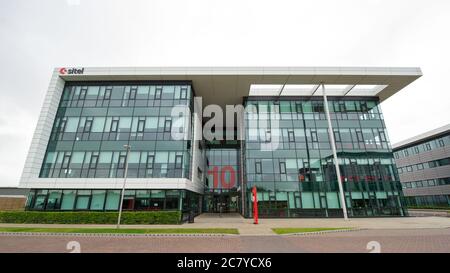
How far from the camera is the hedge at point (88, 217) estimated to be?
17.8m

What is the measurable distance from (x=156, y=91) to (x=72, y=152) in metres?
11.3

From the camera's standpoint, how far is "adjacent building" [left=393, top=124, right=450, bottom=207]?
129ft

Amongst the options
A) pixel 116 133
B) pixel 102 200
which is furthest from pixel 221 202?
pixel 116 133

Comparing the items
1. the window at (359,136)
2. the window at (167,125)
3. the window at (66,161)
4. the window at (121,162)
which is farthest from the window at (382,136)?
the window at (66,161)

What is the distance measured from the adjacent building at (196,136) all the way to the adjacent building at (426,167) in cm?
2357

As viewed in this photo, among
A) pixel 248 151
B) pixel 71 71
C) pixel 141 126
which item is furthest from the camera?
pixel 248 151

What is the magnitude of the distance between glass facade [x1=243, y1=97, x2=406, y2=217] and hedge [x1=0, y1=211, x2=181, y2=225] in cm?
1066

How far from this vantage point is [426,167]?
4291 cm

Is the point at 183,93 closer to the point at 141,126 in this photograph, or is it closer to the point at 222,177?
the point at 141,126

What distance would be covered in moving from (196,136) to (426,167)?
49.3 meters

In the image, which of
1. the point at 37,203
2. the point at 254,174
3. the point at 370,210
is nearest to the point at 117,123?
the point at 37,203

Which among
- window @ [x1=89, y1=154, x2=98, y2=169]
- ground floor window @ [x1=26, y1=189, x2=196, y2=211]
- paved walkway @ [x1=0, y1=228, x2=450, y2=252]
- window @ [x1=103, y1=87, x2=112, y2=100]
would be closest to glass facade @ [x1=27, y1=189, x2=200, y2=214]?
ground floor window @ [x1=26, y1=189, x2=196, y2=211]
